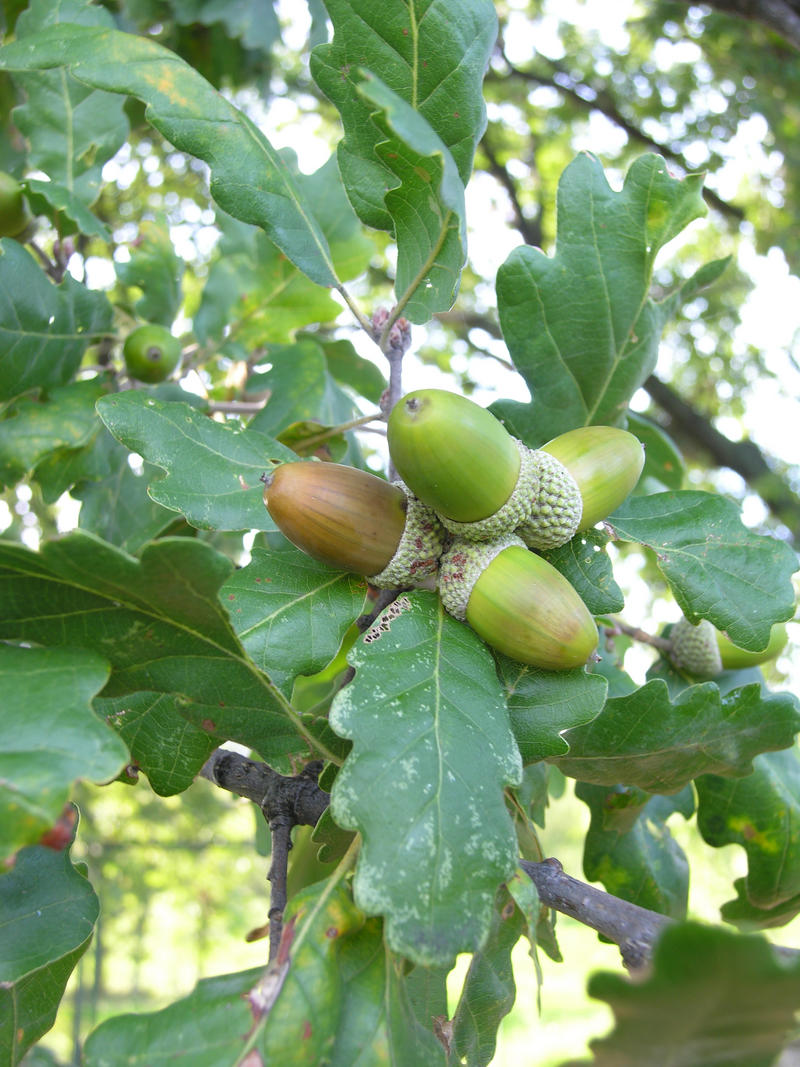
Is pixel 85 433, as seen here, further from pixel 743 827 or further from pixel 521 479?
pixel 743 827

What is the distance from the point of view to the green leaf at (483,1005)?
44.5 inches

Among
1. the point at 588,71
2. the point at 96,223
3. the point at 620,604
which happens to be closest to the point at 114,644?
the point at 620,604

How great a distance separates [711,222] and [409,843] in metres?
7.18

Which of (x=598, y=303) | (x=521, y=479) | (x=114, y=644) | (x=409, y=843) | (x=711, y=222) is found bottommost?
(x=711, y=222)

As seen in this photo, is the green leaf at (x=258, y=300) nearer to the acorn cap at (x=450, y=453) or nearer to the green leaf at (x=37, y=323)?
the green leaf at (x=37, y=323)

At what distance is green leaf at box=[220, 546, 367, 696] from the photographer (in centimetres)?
105

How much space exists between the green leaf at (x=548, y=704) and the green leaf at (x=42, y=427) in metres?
0.91

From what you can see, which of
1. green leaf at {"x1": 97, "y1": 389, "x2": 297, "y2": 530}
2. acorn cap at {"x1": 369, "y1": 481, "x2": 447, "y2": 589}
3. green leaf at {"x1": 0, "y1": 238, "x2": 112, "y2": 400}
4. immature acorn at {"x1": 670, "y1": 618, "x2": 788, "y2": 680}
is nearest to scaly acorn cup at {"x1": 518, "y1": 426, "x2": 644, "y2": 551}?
acorn cap at {"x1": 369, "y1": 481, "x2": 447, "y2": 589}

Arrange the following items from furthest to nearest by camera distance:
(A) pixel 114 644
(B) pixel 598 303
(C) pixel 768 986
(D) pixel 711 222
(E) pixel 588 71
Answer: (D) pixel 711 222 < (E) pixel 588 71 < (B) pixel 598 303 < (A) pixel 114 644 < (C) pixel 768 986

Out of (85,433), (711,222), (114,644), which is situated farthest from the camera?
(711,222)

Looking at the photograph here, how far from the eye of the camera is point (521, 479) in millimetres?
1067

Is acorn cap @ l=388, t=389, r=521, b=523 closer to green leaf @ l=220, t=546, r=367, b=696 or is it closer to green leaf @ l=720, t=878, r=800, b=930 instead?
green leaf @ l=220, t=546, r=367, b=696

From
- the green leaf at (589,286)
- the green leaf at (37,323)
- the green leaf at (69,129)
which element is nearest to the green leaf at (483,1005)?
the green leaf at (589,286)

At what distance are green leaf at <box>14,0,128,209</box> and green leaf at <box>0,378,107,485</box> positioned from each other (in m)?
0.43
